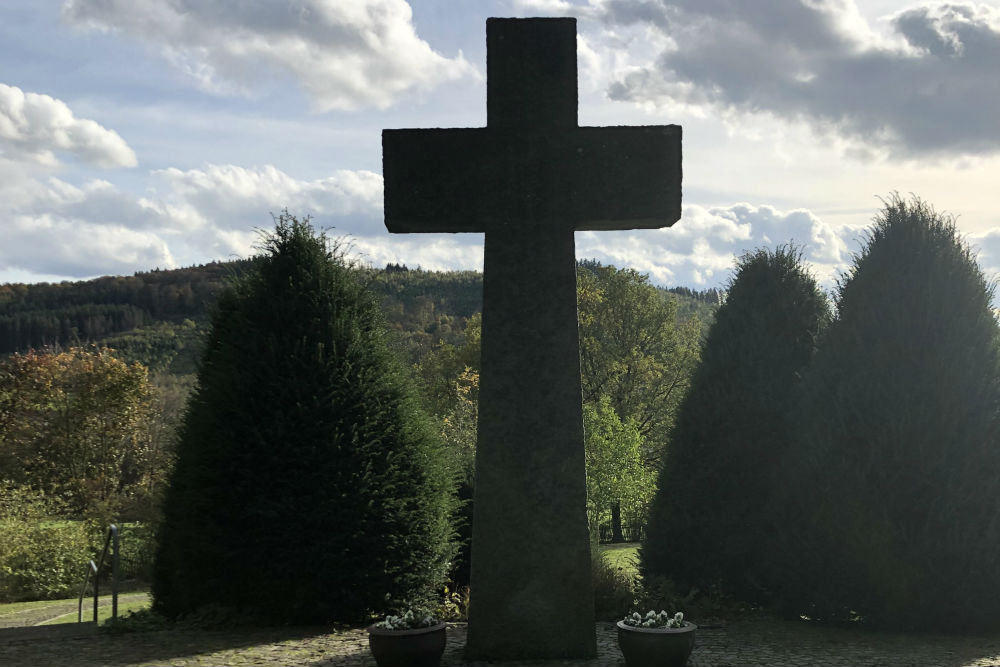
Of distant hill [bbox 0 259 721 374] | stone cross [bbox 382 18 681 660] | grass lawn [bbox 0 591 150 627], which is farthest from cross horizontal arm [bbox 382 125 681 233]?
distant hill [bbox 0 259 721 374]

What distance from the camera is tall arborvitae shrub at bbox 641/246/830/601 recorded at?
1094 centimetres

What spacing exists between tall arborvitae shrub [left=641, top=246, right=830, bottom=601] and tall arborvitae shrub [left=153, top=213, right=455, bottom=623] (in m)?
3.08

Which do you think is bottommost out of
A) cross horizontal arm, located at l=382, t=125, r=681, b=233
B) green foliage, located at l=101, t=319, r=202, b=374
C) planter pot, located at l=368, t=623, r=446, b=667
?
planter pot, located at l=368, t=623, r=446, b=667

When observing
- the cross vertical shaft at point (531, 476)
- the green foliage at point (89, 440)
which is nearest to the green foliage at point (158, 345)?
the green foliage at point (89, 440)

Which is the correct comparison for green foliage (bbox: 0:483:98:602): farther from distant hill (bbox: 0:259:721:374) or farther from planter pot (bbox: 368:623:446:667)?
distant hill (bbox: 0:259:721:374)

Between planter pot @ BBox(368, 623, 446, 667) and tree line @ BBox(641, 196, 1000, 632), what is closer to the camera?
planter pot @ BBox(368, 623, 446, 667)

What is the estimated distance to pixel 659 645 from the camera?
7.27 metres

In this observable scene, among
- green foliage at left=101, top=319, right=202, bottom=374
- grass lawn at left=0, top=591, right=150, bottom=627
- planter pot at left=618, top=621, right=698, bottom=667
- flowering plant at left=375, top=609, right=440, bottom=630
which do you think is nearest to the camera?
planter pot at left=618, top=621, right=698, bottom=667

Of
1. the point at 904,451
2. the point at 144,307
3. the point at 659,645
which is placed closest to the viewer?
the point at 659,645

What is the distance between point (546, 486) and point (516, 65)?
13.2ft

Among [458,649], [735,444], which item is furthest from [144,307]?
[458,649]

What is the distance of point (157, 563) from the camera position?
11086mm

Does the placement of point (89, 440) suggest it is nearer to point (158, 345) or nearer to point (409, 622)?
point (409, 622)

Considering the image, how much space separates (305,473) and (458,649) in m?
2.72
